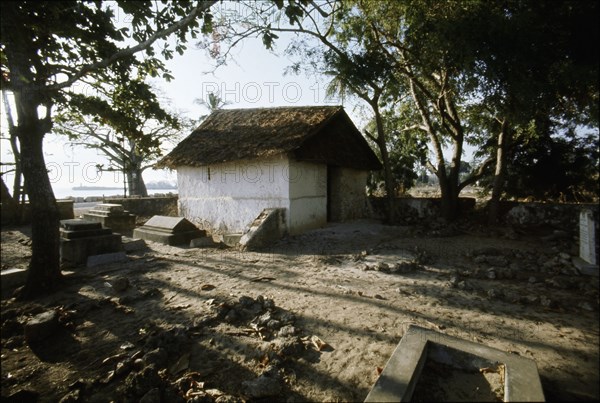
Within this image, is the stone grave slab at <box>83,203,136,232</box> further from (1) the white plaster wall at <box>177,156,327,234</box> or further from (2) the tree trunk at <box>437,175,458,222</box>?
(2) the tree trunk at <box>437,175,458,222</box>

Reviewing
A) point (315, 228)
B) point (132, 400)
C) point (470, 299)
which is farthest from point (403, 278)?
point (315, 228)

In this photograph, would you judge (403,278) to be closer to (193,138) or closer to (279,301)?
(279,301)

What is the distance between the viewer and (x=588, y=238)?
561cm

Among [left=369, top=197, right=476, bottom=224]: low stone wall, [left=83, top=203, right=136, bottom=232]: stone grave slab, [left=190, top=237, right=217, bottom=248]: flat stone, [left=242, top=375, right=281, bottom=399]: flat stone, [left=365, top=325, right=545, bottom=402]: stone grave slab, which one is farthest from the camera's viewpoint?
[left=369, top=197, right=476, bottom=224]: low stone wall

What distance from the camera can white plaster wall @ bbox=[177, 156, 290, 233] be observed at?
1012 centimetres

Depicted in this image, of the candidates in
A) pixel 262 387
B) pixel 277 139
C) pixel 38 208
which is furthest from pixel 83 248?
pixel 262 387

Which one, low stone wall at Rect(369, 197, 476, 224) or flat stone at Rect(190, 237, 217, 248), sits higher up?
low stone wall at Rect(369, 197, 476, 224)

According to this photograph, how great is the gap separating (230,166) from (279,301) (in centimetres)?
732

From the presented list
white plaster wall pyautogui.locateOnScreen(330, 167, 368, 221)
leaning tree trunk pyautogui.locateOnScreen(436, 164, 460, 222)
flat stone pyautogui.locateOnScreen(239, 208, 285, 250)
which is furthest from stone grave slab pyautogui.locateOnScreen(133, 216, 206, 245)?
leaning tree trunk pyautogui.locateOnScreen(436, 164, 460, 222)

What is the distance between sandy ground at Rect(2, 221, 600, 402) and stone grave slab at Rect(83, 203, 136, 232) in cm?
448

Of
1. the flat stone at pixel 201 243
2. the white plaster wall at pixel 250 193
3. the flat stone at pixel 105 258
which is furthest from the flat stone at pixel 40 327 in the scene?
the white plaster wall at pixel 250 193

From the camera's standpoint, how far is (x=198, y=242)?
31.2ft

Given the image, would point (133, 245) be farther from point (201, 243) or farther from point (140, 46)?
point (140, 46)

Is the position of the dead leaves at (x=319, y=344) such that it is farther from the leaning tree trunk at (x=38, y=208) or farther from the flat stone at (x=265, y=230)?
the leaning tree trunk at (x=38, y=208)
